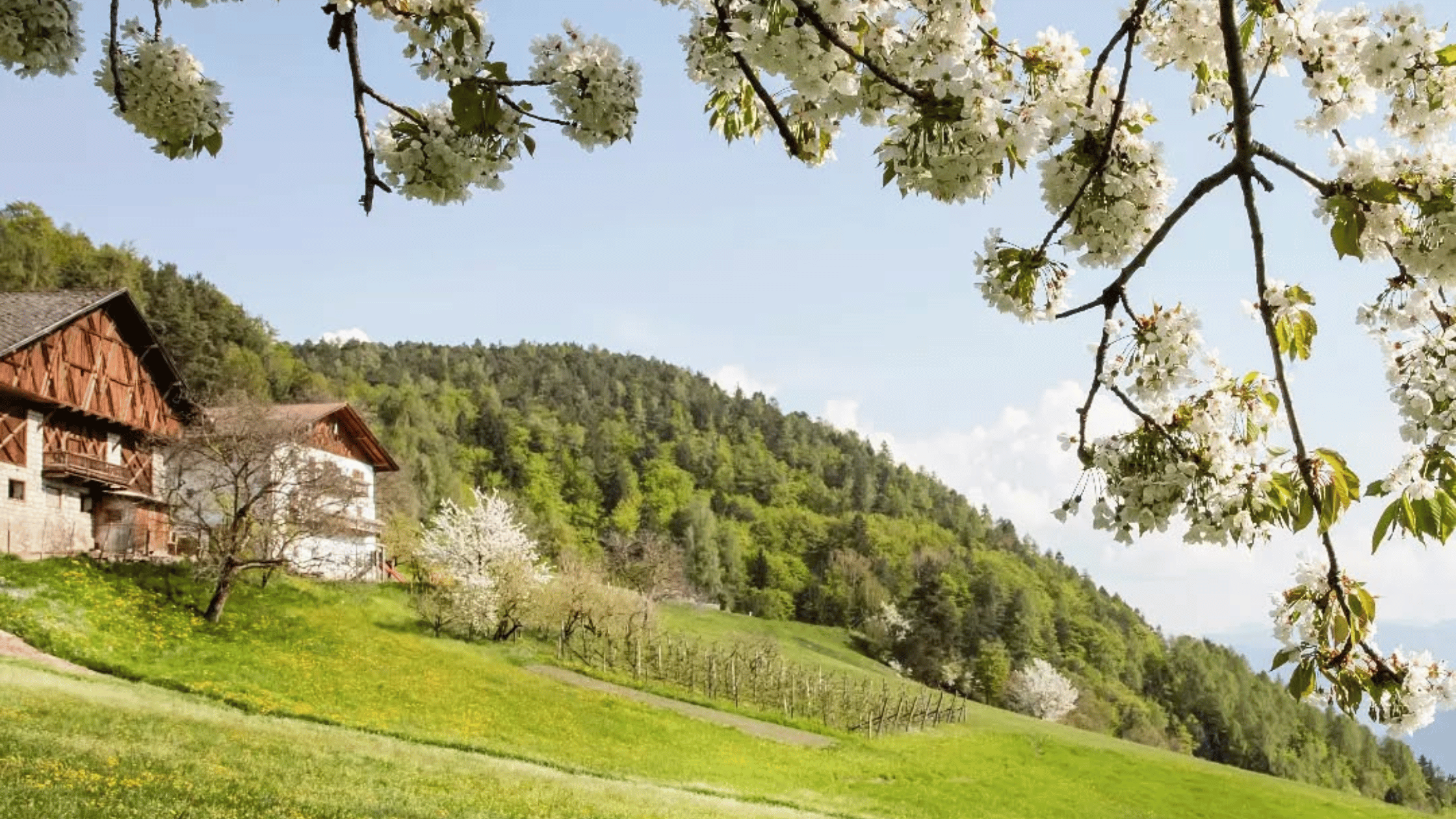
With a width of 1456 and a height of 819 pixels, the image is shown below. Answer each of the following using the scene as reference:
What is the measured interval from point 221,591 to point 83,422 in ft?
34.2

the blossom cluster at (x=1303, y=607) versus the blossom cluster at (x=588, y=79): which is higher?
the blossom cluster at (x=588, y=79)

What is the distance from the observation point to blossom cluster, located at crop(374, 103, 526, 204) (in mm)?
2887

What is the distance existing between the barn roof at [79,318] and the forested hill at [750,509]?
1430cm

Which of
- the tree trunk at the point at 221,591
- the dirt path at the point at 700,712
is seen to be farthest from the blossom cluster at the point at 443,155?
the dirt path at the point at 700,712

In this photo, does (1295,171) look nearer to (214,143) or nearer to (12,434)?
(214,143)

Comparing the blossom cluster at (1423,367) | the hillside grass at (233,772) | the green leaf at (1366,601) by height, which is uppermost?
the blossom cluster at (1423,367)

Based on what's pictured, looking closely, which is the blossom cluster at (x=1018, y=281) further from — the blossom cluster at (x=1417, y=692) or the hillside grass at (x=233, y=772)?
the hillside grass at (x=233, y=772)

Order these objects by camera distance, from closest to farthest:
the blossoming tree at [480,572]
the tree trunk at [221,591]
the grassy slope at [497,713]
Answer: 1. the grassy slope at [497,713]
2. the tree trunk at [221,591]
3. the blossoming tree at [480,572]

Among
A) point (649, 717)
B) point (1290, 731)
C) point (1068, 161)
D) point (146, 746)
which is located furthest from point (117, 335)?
point (1290, 731)

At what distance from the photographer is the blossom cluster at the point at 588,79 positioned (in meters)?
2.85

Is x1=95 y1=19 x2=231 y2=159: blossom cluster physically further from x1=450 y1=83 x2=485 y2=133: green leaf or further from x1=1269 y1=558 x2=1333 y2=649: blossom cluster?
x1=1269 y1=558 x2=1333 y2=649: blossom cluster

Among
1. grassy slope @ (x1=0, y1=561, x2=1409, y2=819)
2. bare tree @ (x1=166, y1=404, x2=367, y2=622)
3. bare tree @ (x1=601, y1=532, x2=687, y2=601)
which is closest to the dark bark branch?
grassy slope @ (x1=0, y1=561, x2=1409, y2=819)

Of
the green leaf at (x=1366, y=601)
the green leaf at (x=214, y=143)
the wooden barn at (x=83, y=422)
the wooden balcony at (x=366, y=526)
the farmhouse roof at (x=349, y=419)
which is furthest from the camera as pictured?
the wooden balcony at (x=366, y=526)

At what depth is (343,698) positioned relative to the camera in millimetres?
21172
